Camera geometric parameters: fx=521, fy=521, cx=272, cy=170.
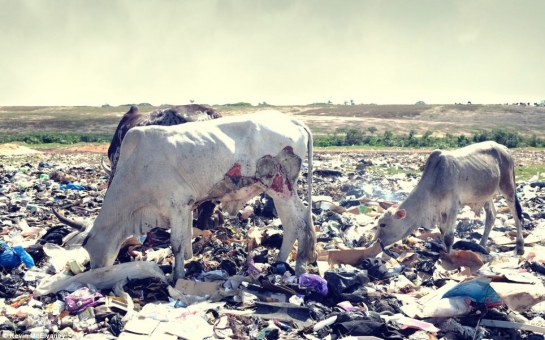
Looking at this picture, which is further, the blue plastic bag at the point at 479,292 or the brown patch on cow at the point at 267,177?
the brown patch on cow at the point at 267,177

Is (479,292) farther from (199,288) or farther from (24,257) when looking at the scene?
(24,257)

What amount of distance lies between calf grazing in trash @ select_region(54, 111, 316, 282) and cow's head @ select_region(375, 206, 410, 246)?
151 cm

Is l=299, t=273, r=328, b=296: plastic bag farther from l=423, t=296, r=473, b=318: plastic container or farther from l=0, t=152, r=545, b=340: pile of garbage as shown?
l=423, t=296, r=473, b=318: plastic container

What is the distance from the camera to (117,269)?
6031 mm

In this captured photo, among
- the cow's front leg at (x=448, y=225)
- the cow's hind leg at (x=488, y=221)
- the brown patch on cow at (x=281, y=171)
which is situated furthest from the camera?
the cow's hind leg at (x=488, y=221)

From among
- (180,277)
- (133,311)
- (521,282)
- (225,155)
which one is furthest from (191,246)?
(521,282)

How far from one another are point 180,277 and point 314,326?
6.51 ft

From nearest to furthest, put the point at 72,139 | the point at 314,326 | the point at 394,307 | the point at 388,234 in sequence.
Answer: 1. the point at 314,326
2. the point at 394,307
3. the point at 388,234
4. the point at 72,139

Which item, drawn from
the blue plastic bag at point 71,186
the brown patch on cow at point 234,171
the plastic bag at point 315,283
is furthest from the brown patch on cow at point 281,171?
the blue plastic bag at point 71,186

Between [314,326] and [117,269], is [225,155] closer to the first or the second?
[117,269]

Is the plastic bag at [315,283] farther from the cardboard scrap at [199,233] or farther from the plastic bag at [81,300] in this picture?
the cardboard scrap at [199,233]

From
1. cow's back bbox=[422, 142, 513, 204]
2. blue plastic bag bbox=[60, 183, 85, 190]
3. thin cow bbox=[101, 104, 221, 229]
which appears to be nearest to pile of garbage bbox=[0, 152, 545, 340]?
thin cow bbox=[101, 104, 221, 229]

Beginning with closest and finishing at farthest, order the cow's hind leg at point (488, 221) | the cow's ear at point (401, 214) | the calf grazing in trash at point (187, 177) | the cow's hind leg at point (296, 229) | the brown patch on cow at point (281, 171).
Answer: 1. the calf grazing in trash at point (187, 177)
2. the brown patch on cow at point (281, 171)
3. the cow's hind leg at point (296, 229)
4. the cow's ear at point (401, 214)
5. the cow's hind leg at point (488, 221)

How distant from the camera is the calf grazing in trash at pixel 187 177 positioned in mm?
6340
